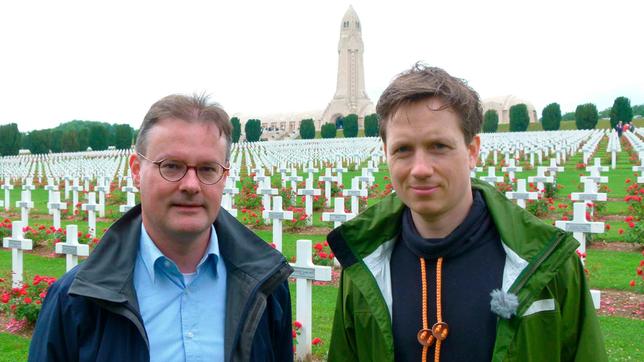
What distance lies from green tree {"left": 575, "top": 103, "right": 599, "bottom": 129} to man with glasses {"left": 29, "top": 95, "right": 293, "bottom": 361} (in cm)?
4154

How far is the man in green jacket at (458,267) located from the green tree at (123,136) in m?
38.9

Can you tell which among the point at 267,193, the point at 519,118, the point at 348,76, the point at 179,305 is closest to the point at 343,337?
the point at 179,305

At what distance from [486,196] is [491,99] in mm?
64486

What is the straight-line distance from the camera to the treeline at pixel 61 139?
117 ft

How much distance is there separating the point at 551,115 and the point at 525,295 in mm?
42534

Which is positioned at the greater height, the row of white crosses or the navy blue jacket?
Result: the navy blue jacket

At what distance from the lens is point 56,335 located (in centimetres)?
180

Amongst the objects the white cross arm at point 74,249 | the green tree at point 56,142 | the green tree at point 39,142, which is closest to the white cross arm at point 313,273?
the white cross arm at point 74,249

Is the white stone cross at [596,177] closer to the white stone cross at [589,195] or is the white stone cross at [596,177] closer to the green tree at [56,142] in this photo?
the white stone cross at [589,195]

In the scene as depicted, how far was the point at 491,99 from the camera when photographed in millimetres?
63844

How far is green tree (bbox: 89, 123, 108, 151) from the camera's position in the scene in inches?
1562

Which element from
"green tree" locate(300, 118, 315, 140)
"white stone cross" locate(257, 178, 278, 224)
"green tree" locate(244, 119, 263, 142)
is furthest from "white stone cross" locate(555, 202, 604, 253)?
"green tree" locate(300, 118, 315, 140)

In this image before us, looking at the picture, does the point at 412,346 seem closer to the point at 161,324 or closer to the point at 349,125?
the point at 161,324

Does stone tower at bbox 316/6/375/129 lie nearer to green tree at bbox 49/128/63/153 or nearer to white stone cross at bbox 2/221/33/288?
green tree at bbox 49/128/63/153
